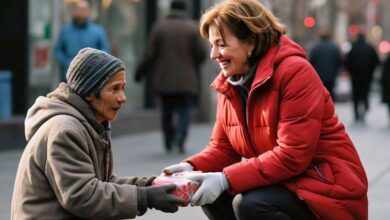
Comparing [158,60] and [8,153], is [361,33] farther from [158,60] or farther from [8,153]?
[8,153]

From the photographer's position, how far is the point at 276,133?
410 centimetres

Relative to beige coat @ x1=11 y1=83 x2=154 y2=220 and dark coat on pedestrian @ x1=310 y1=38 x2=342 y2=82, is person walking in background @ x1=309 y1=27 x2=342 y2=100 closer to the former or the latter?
dark coat on pedestrian @ x1=310 y1=38 x2=342 y2=82

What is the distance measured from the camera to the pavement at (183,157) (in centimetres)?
674

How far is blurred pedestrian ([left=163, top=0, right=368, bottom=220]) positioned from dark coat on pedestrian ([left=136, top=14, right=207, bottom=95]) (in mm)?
6033

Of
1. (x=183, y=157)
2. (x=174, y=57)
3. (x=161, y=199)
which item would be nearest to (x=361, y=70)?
(x=174, y=57)

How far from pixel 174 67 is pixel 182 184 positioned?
6535 millimetres

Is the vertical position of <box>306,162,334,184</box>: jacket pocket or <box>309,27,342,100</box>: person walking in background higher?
<box>306,162,334,184</box>: jacket pocket

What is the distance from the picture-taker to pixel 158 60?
10.4 m

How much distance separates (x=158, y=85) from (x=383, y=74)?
6479 millimetres

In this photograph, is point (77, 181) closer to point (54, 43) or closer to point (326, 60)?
point (54, 43)

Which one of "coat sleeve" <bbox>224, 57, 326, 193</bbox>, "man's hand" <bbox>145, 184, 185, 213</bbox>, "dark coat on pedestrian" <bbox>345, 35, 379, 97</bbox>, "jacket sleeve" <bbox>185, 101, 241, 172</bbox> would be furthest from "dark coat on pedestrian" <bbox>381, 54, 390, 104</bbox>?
"man's hand" <bbox>145, 184, 185, 213</bbox>

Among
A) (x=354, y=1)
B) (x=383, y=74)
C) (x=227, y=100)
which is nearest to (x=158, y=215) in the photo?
(x=227, y=100)

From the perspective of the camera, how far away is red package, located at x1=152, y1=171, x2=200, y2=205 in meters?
3.82

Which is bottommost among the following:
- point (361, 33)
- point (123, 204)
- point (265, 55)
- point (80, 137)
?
point (361, 33)
